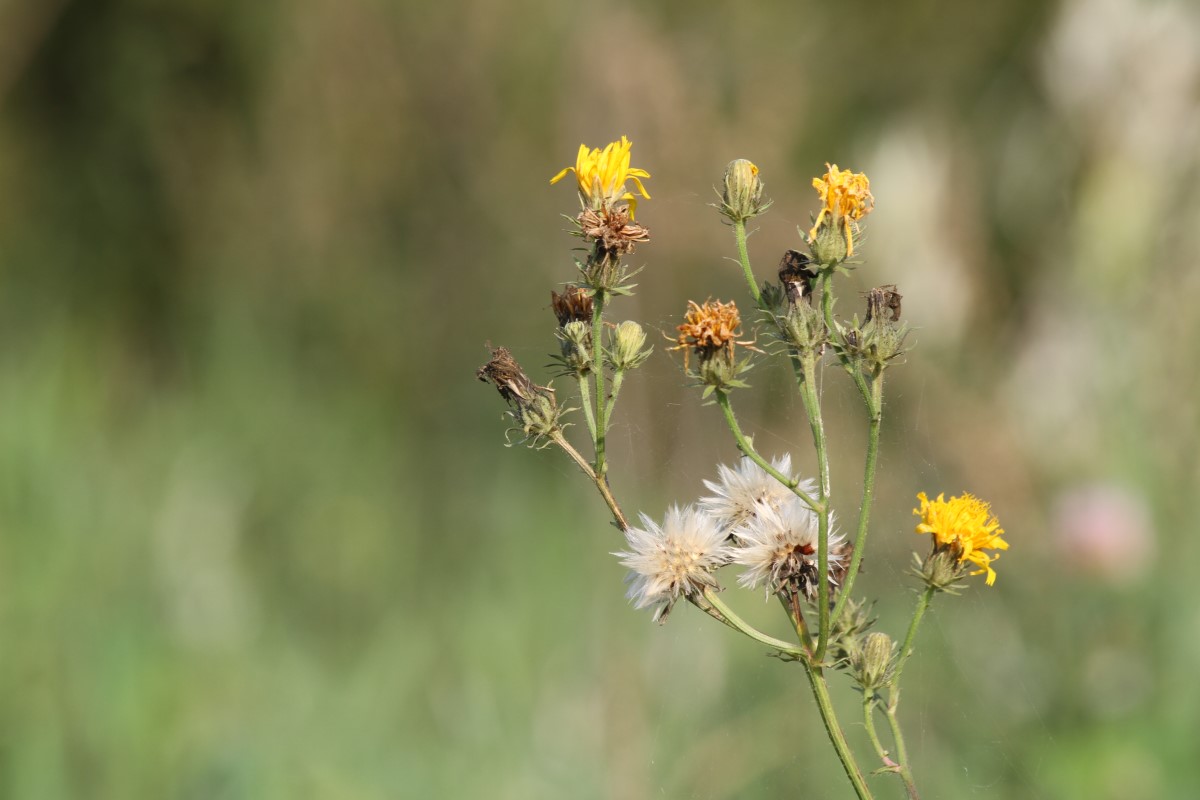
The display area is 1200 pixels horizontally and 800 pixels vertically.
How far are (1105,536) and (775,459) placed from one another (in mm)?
1918

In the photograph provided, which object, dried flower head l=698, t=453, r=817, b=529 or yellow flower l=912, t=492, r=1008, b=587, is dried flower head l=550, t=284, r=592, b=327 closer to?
dried flower head l=698, t=453, r=817, b=529

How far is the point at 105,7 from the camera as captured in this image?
5746 mm

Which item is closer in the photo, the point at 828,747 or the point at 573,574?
the point at 828,747

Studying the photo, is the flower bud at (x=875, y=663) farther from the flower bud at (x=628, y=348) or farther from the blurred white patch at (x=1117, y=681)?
the blurred white patch at (x=1117, y=681)

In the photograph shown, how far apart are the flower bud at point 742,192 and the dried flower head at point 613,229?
0.26 ft


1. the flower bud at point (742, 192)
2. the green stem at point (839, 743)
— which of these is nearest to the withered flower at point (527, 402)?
the flower bud at point (742, 192)

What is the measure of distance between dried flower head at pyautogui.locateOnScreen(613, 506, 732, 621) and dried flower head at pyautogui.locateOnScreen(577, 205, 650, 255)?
0.79ft

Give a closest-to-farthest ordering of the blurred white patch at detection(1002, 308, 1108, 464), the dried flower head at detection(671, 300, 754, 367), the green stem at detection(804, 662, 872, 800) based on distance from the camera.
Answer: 1. the green stem at detection(804, 662, 872, 800)
2. the dried flower head at detection(671, 300, 754, 367)
3. the blurred white patch at detection(1002, 308, 1108, 464)

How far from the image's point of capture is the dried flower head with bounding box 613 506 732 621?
954mm

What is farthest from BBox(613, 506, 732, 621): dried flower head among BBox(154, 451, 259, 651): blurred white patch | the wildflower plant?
BBox(154, 451, 259, 651): blurred white patch

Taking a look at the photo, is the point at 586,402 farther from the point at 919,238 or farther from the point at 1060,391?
the point at 1060,391

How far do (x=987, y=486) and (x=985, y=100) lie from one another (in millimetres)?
2715

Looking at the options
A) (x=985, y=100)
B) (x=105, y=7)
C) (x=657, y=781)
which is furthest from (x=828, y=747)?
(x=105, y=7)

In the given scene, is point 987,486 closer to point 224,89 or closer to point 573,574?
point 573,574
